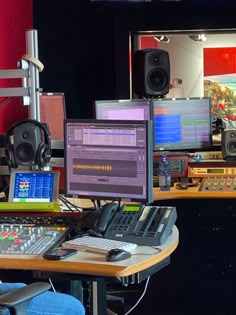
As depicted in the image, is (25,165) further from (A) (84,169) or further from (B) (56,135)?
(B) (56,135)

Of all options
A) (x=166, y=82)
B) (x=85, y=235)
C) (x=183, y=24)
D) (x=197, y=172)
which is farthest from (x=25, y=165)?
(x=183, y=24)

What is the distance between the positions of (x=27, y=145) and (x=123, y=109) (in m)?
1.28

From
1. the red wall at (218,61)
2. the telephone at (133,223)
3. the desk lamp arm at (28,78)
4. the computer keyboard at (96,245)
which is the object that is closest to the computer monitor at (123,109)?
the desk lamp arm at (28,78)

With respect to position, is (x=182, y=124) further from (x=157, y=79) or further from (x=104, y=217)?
(x=104, y=217)

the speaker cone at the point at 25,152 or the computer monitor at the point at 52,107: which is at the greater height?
the computer monitor at the point at 52,107

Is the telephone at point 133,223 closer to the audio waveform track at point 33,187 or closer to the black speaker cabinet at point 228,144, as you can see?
the audio waveform track at point 33,187

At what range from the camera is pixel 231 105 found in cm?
650

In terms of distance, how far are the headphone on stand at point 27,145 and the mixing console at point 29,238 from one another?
1.45ft

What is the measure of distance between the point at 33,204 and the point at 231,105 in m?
3.82

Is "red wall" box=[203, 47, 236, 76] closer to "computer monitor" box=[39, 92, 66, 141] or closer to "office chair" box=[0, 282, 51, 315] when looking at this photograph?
"computer monitor" box=[39, 92, 66, 141]

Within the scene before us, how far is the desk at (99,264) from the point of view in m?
2.37

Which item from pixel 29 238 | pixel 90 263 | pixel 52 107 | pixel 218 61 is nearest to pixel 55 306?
pixel 90 263

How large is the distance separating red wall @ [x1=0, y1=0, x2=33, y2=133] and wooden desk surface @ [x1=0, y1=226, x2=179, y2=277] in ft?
9.65

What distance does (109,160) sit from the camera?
115 inches
